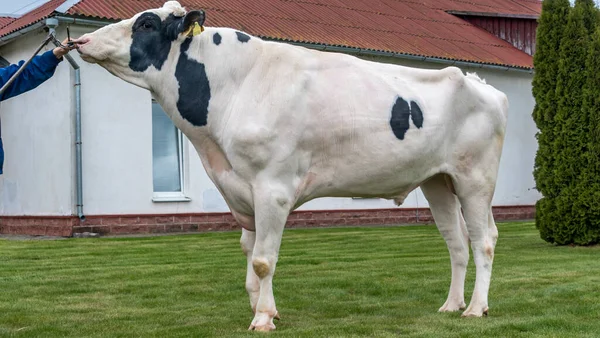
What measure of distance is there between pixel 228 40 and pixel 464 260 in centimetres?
271

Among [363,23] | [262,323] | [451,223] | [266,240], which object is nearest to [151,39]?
[266,240]

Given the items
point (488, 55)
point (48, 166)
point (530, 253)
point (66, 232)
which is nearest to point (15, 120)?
point (48, 166)

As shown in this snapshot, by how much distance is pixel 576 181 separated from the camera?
1507cm

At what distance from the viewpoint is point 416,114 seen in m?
7.18

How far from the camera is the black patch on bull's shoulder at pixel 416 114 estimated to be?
282 inches

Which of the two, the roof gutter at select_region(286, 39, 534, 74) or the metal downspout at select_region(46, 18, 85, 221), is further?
the roof gutter at select_region(286, 39, 534, 74)

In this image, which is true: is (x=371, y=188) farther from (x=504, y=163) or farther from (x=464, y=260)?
(x=504, y=163)

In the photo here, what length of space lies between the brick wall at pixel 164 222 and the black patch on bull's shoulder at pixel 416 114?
11695 mm

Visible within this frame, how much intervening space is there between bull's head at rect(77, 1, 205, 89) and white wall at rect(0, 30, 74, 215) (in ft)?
37.4

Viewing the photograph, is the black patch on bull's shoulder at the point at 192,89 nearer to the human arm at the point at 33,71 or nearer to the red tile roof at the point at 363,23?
the human arm at the point at 33,71

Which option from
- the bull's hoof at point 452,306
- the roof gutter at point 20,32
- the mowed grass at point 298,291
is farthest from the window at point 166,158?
the bull's hoof at point 452,306

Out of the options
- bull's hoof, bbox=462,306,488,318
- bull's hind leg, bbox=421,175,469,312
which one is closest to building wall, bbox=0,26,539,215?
bull's hind leg, bbox=421,175,469,312

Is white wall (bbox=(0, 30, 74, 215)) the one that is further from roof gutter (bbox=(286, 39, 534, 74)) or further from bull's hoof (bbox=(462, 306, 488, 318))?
bull's hoof (bbox=(462, 306, 488, 318))

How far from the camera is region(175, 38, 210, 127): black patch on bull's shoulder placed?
6914mm
